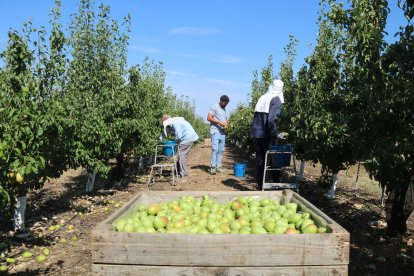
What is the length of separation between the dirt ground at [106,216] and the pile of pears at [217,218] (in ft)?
6.40

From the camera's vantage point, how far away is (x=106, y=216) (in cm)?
731

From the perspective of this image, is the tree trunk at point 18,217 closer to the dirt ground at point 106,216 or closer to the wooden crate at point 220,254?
the dirt ground at point 106,216

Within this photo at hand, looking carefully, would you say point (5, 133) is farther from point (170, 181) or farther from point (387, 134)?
point (170, 181)

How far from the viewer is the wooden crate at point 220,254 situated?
93.8 inches

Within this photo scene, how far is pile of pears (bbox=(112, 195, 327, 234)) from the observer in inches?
107

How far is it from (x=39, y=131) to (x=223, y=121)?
670 cm

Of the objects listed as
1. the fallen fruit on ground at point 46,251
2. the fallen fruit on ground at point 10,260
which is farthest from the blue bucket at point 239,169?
the fallen fruit on ground at point 10,260

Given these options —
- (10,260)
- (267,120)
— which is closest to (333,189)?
(267,120)

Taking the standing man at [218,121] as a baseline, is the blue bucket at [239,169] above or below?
below

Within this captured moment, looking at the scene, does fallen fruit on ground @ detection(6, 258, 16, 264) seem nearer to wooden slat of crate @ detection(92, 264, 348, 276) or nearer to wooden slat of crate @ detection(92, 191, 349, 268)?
wooden slat of crate @ detection(92, 191, 349, 268)

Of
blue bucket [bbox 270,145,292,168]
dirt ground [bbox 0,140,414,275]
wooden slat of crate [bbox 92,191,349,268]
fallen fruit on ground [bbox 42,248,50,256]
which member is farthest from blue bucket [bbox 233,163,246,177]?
wooden slat of crate [bbox 92,191,349,268]

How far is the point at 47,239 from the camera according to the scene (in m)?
5.96

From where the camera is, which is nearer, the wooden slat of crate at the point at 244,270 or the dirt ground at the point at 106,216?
the wooden slat of crate at the point at 244,270

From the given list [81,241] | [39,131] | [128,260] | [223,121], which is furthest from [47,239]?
[223,121]
